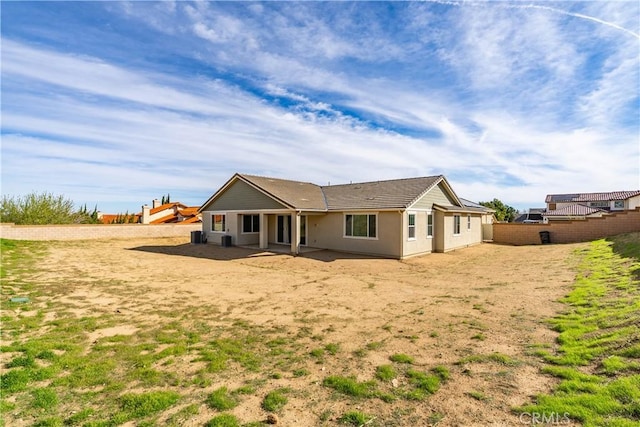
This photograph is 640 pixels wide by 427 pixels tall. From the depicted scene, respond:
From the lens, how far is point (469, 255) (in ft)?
61.1

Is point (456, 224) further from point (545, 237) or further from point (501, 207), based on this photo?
point (501, 207)

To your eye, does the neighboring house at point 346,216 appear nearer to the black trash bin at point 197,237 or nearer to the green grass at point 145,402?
the black trash bin at point 197,237

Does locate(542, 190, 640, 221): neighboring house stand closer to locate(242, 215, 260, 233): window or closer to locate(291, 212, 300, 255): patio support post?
locate(291, 212, 300, 255): patio support post

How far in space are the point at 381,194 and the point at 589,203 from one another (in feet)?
168

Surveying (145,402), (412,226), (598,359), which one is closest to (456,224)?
(412,226)

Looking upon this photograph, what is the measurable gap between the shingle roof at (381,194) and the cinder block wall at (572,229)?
9.79m

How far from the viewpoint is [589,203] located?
51.9 m

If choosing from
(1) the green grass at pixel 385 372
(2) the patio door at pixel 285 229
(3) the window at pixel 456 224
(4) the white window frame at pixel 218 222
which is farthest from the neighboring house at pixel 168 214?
(1) the green grass at pixel 385 372

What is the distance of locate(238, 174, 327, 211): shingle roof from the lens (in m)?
18.9

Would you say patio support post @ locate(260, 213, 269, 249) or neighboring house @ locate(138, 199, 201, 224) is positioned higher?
neighboring house @ locate(138, 199, 201, 224)

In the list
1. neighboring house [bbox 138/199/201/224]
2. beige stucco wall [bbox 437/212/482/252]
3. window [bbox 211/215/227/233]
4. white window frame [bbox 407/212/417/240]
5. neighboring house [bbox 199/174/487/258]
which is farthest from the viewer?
neighboring house [bbox 138/199/201/224]

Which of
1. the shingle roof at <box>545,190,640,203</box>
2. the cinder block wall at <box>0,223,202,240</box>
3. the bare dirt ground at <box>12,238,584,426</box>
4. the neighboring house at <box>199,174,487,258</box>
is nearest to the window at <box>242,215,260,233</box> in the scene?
the neighboring house at <box>199,174,487,258</box>

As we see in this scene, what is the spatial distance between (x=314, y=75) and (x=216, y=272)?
1030cm

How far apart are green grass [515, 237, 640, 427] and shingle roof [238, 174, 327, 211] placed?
1332cm
